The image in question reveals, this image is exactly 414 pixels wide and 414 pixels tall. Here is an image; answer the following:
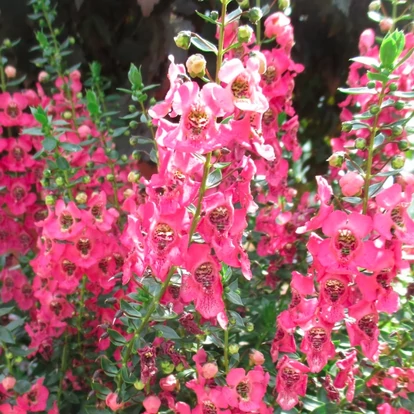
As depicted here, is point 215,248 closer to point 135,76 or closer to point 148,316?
point 148,316

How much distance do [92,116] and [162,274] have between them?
540mm

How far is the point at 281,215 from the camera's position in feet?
3.43

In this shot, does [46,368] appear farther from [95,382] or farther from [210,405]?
[210,405]

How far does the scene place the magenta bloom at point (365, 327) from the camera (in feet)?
2.29

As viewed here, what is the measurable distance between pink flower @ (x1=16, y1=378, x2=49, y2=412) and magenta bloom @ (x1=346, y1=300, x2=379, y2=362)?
0.54 metres

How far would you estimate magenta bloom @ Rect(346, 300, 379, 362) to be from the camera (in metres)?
0.70

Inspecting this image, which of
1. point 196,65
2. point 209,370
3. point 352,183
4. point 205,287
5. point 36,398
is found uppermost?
point 196,65

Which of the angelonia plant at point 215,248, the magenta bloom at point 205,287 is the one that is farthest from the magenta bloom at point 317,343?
the magenta bloom at point 205,287

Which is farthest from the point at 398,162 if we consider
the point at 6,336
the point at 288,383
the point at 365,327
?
the point at 6,336

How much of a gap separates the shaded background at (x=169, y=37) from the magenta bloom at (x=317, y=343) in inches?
27.1

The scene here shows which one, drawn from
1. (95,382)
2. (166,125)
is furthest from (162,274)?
(95,382)

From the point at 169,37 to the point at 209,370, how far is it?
0.74 m

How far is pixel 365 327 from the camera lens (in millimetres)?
716

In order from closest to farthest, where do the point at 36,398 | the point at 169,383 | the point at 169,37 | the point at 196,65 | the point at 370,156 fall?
the point at 196,65
the point at 370,156
the point at 169,383
the point at 36,398
the point at 169,37
